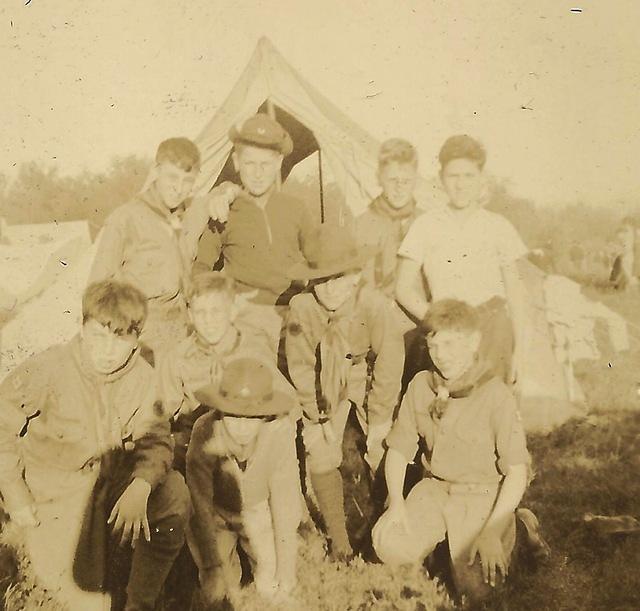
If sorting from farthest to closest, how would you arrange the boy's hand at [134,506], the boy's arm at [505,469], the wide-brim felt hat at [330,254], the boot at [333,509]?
the boot at [333,509], the wide-brim felt hat at [330,254], the boy's arm at [505,469], the boy's hand at [134,506]

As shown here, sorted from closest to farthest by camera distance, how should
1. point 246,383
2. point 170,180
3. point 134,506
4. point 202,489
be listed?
1. point 134,506
2. point 246,383
3. point 202,489
4. point 170,180

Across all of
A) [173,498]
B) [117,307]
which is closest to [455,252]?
[117,307]

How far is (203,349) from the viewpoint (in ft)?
9.25

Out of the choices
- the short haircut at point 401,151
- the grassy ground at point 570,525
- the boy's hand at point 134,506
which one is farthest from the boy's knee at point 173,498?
the short haircut at point 401,151

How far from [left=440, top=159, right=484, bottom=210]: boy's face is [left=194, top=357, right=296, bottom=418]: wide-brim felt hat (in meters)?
1.08

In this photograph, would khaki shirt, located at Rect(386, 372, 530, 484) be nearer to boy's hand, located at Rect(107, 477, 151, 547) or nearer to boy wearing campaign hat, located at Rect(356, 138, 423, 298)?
boy wearing campaign hat, located at Rect(356, 138, 423, 298)

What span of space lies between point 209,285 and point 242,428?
0.60 m

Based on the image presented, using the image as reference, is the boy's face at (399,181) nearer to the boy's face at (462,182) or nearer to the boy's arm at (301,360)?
the boy's face at (462,182)

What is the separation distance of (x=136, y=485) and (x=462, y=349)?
1.37 meters

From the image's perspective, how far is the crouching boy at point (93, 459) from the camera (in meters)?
2.67

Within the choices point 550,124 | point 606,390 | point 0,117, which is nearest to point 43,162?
point 0,117

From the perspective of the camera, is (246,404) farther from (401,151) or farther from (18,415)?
(401,151)

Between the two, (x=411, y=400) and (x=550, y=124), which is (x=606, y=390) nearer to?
(x=411, y=400)

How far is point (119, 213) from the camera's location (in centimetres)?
293
